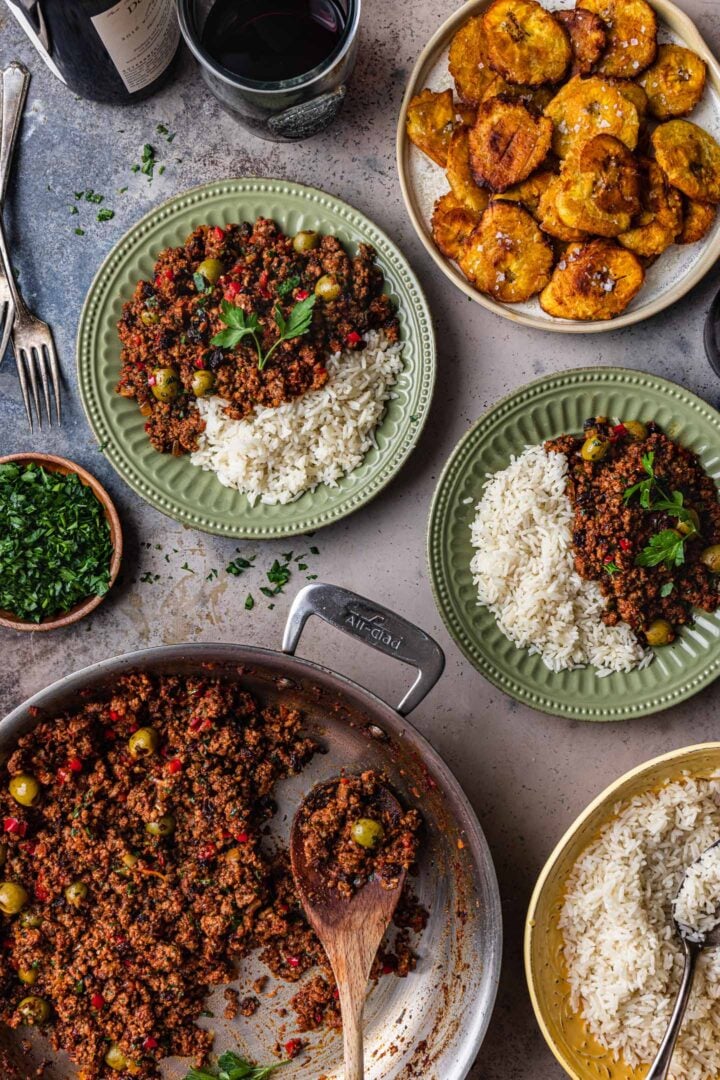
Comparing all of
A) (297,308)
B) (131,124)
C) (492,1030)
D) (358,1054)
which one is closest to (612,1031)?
(492,1030)

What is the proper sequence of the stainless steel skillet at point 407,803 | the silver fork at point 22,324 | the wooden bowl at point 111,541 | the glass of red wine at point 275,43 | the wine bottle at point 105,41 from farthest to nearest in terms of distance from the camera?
1. the silver fork at point 22,324
2. the wooden bowl at point 111,541
3. the glass of red wine at point 275,43
4. the stainless steel skillet at point 407,803
5. the wine bottle at point 105,41

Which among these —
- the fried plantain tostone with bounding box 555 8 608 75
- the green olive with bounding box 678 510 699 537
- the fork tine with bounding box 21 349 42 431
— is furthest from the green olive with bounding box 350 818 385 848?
the fried plantain tostone with bounding box 555 8 608 75

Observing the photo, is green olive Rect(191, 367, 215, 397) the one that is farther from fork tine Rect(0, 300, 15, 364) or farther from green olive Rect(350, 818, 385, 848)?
green olive Rect(350, 818, 385, 848)

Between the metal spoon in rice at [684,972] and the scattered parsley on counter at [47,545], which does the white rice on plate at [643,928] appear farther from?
the scattered parsley on counter at [47,545]

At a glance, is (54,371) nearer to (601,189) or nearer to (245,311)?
(245,311)

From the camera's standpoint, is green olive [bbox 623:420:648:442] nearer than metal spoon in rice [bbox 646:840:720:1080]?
No

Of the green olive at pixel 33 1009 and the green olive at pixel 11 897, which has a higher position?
the green olive at pixel 11 897

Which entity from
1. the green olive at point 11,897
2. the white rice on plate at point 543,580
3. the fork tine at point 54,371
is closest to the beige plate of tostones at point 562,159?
the white rice on plate at point 543,580
